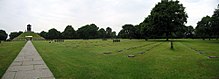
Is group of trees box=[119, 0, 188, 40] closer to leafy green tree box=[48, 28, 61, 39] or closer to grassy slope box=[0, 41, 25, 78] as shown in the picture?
grassy slope box=[0, 41, 25, 78]

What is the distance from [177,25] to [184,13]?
399cm

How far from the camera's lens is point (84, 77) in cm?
634

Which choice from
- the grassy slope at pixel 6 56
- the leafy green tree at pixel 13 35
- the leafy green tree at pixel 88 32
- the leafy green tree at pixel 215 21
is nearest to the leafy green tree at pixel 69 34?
the leafy green tree at pixel 88 32

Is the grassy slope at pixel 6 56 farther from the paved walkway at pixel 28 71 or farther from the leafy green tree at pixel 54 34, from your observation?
the leafy green tree at pixel 54 34

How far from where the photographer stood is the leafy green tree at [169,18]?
44.5 meters

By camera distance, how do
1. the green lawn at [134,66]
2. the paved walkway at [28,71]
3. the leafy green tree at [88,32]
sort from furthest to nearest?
1. the leafy green tree at [88,32]
2. the green lawn at [134,66]
3. the paved walkway at [28,71]

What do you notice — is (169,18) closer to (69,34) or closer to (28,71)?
(28,71)

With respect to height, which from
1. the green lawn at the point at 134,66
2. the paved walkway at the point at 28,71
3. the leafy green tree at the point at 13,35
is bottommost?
the green lawn at the point at 134,66

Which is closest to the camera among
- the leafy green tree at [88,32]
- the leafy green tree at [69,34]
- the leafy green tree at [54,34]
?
the leafy green tree at [69,34]

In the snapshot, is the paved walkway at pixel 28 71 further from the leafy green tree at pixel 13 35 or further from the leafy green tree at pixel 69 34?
the leafy green tree at pixel 13 35

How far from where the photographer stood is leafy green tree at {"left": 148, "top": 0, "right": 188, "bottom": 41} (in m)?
44.5

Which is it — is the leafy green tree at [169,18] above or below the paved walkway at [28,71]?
above

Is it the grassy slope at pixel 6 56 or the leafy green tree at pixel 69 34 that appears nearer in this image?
the grassy slope at pixel 6 56

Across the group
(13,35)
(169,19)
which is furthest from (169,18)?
(13,35)
